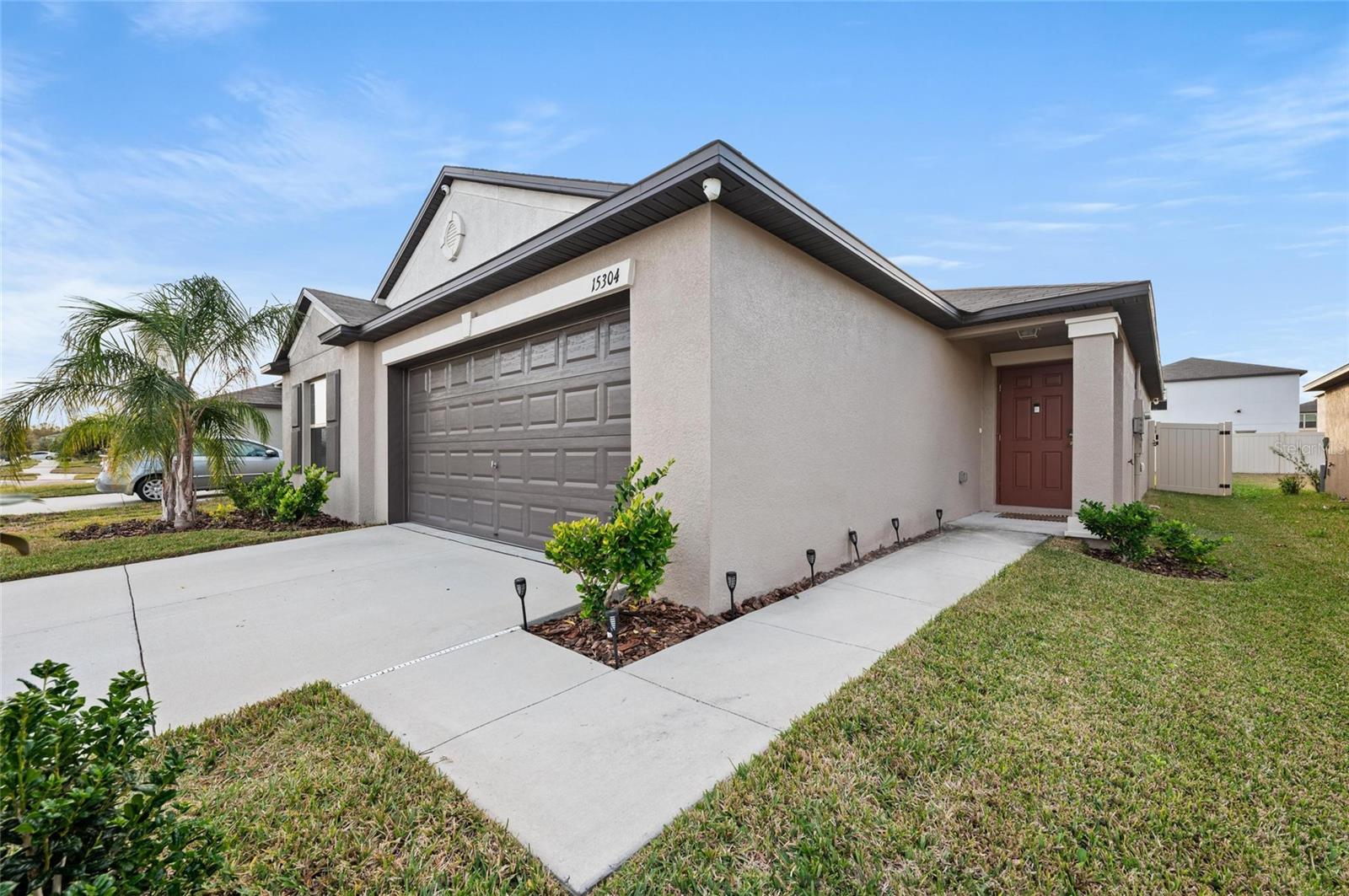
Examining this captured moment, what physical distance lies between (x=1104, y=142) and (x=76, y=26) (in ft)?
40.0

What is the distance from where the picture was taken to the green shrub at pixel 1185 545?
5.35 metres

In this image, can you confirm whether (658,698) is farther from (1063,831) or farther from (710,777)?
(1063,831)

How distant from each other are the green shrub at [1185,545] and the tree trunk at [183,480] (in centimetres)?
1277

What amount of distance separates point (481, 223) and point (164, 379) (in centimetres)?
524

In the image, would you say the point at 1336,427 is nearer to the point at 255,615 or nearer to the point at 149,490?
the point at 255,615

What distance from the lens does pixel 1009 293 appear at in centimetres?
839

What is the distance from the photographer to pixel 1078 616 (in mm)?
4035

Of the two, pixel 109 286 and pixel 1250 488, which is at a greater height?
pixel 109 286

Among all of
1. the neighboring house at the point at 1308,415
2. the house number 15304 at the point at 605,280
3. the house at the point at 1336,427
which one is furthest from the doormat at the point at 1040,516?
the neighboring house at the point at 1308,415

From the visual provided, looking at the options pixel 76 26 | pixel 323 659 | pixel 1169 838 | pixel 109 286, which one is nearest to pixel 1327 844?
pixel 1169 838

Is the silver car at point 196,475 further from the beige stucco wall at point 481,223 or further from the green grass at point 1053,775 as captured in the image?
the green grass at point 1053,775

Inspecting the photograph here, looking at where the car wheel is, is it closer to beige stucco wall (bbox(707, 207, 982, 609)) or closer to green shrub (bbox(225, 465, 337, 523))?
green shrub (bbox(225, 465, 337, 523))

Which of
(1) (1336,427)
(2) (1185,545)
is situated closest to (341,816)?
(2) (1185,545)

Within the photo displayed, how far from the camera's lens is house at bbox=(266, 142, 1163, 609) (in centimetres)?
424
